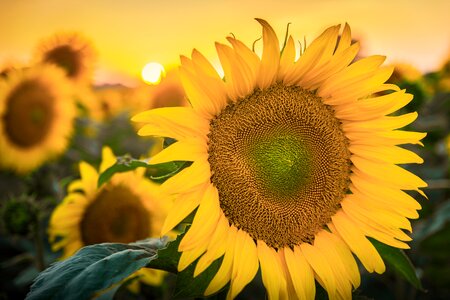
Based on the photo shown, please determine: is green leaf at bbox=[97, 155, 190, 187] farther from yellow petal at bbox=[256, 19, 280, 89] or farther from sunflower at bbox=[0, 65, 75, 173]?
sunflower at bbox=[0, 65, 75, 173]

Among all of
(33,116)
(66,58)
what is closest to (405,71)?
(33,116)

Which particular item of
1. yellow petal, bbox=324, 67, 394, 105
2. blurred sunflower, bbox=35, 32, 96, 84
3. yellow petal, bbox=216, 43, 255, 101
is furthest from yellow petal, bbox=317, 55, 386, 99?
blurred sunflower, bbox=35, 32, 96, 84

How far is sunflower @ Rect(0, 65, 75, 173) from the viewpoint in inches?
158

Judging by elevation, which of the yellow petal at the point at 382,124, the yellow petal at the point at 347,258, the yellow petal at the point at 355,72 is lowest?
the yellow petal at the point at 347,258

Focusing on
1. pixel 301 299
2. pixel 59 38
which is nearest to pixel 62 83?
pixel 59 38

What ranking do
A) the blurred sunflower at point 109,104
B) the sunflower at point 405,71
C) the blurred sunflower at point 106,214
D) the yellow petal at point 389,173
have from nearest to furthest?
1. the yellow petal at point 389,173
2. the blurred sunflower at point 106,214
3. the sunflower at point 405,71
4. the blurred sunflower at point 109,104

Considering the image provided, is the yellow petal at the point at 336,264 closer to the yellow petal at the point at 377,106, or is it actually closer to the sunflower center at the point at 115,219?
the yellow petal at the point at 377,106

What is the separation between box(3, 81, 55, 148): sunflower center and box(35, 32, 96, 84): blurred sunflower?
1.17 metres

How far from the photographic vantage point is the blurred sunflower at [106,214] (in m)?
2.41

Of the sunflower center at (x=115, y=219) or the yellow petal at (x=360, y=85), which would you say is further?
the sunflower center at (x=115, y=219)

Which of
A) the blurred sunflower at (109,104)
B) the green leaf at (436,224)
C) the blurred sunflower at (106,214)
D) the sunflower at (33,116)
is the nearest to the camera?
the blurred sunflower at (106,214)

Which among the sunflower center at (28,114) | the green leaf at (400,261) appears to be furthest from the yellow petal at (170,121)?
the sunflower center at (28,114)

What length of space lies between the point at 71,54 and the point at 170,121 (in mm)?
4634

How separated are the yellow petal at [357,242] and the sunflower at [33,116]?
3.00 m
